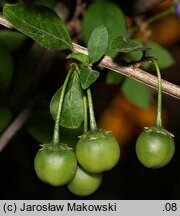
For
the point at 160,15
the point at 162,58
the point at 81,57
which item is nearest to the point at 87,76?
the point at 81,57

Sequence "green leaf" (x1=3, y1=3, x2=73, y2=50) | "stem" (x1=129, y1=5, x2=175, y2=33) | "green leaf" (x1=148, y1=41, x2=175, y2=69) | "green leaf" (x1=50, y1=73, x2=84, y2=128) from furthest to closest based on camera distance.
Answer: "stem" (x1=129, y1=5, x2=175, y2=33)
"green leaf" (x1=148, y1=41, x2=175, y2=69)
"green leaf" (x1=50, y1=73, x2=84, y2=128)
"green leaf" (x1=3, y1=3, x2=73, y2=50)

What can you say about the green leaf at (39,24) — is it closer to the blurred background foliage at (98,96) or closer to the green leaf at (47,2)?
the blurred background foliage at (98,96)

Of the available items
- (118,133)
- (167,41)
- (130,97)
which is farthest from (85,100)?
(167,41)

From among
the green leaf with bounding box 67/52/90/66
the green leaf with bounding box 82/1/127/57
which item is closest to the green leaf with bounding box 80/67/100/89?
the green leaf with bounding box 67/52/90/66

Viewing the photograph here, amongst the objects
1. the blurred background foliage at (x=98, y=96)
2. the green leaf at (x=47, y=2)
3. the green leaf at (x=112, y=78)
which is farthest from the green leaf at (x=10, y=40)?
the green leaf at (x=112, y=78)

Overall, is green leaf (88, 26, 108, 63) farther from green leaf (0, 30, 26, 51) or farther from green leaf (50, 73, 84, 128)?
green leaf (0, 30, 26, 51)

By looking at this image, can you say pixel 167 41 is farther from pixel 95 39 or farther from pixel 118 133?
pixel 95 39
